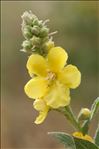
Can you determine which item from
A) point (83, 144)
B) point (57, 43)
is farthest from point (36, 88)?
point (57, 43)

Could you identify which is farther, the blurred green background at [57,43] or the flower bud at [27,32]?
the blurred green background at [57,43]

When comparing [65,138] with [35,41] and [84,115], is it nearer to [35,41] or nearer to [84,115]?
[84,115]

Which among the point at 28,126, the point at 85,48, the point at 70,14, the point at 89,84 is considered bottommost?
the point at 28,126

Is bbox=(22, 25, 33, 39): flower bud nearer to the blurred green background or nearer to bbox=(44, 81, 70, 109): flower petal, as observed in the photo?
bbox=(44, 81, 70, 109): flower petal

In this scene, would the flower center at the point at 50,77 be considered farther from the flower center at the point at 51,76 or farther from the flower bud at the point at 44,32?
the flower bud at the point at 44,32

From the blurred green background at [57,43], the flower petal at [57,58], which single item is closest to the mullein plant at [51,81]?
the flower petal at [57,58]

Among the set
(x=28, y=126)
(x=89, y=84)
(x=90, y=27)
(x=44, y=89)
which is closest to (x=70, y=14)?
(x=90, y=27)

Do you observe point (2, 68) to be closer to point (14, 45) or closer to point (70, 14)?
point (14, 45)
